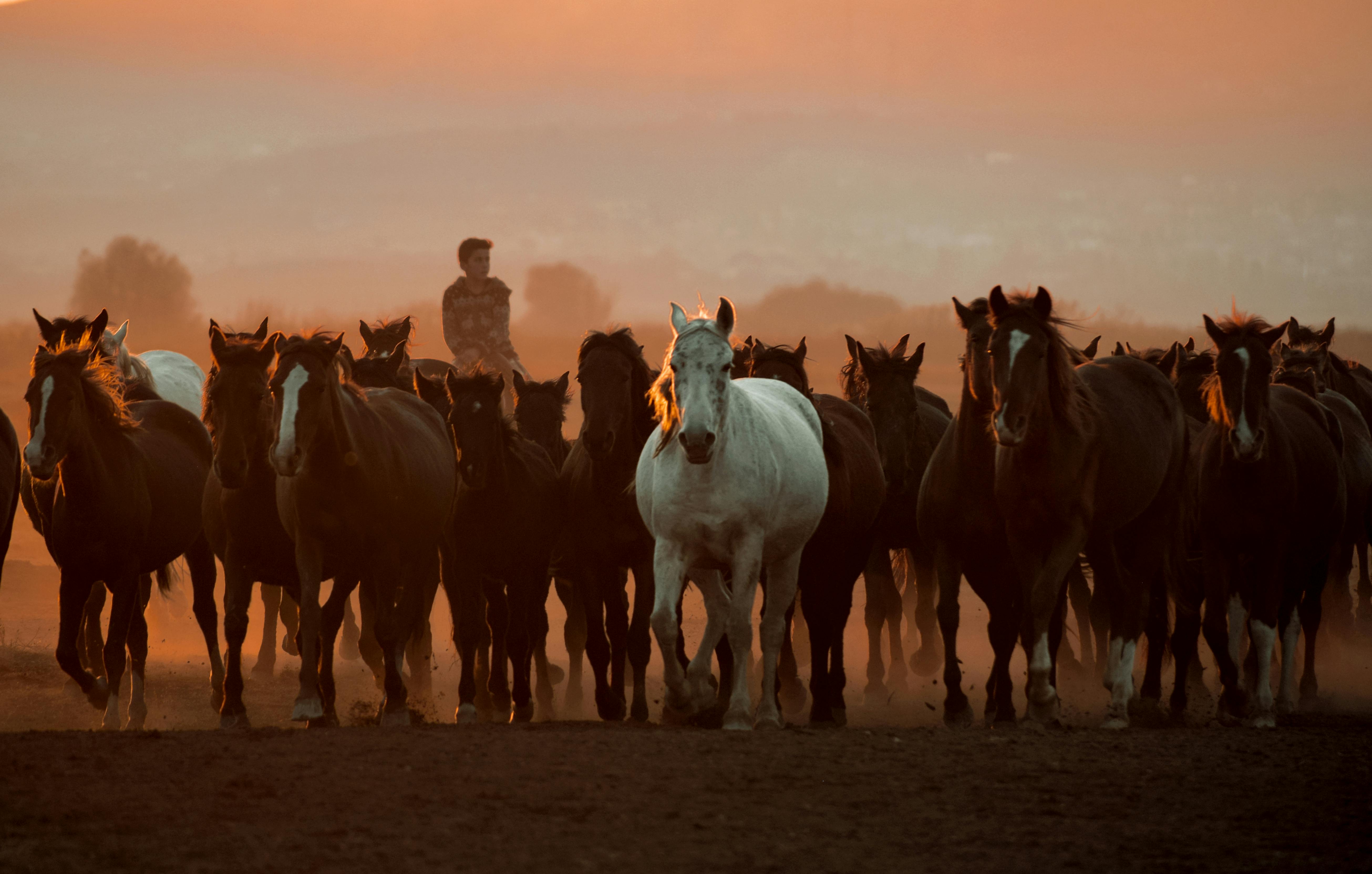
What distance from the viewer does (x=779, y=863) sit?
15.6ft

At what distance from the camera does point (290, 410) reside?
8.28 meters

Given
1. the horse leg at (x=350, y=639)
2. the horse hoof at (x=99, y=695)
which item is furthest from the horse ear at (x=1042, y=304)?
the horse leg at (x=350, y=639)

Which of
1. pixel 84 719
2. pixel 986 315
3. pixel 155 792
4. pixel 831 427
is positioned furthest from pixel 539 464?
pixel 155 792

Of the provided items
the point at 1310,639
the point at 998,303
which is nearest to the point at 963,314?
the point at 998,303

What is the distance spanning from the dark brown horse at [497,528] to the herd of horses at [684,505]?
2 cm

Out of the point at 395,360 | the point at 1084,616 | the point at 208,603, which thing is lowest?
the point at 1084,616

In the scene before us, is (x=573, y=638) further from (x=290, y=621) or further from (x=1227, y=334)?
(x=1227, y=334)

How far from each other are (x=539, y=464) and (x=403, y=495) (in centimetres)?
143

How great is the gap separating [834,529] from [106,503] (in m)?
5.04

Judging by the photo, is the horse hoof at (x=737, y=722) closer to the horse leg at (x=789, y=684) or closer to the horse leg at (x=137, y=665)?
the horse leg at (x=789, y=684)

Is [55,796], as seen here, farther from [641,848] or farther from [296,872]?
[641,848]

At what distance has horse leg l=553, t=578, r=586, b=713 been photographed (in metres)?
12.3

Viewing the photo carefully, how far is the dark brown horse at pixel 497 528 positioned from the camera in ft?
31.9

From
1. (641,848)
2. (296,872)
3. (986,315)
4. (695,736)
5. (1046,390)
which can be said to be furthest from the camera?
(986,315)
